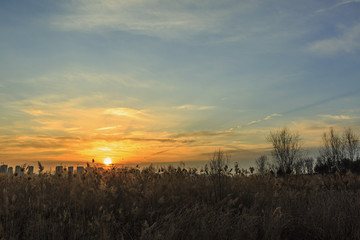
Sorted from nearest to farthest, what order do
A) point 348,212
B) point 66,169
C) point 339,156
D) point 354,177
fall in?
point 348,212 < point 66,169 < point 354,177 < point 339,156

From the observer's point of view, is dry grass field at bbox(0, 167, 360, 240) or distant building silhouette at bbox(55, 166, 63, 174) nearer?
dry grass field at bbox(0, 167, 360, 240)

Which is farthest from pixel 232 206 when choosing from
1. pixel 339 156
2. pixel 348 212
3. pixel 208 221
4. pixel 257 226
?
pixel 339 156

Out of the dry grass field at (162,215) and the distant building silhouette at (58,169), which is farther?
the distant building silhouette at (58,169)

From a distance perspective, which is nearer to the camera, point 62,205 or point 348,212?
point 62,205

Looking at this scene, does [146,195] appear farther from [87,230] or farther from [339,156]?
[339,156]

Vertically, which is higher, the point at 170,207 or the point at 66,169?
the point at 66,169

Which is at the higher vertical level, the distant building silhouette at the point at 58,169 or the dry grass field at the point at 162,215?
the distant building silhouette at the point at 58,169

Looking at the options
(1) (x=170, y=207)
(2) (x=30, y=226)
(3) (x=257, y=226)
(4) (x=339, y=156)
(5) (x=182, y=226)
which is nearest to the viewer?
(2) (x=30, y=226)

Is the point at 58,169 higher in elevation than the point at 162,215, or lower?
higher

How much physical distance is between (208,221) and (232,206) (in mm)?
2126

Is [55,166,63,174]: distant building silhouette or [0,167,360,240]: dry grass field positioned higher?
[55,166,63,174]: distant building silhouette

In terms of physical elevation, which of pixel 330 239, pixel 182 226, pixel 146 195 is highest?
pixel 146 195

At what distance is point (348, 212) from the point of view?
300 inches

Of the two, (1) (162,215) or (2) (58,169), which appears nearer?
(1) (162,215)
